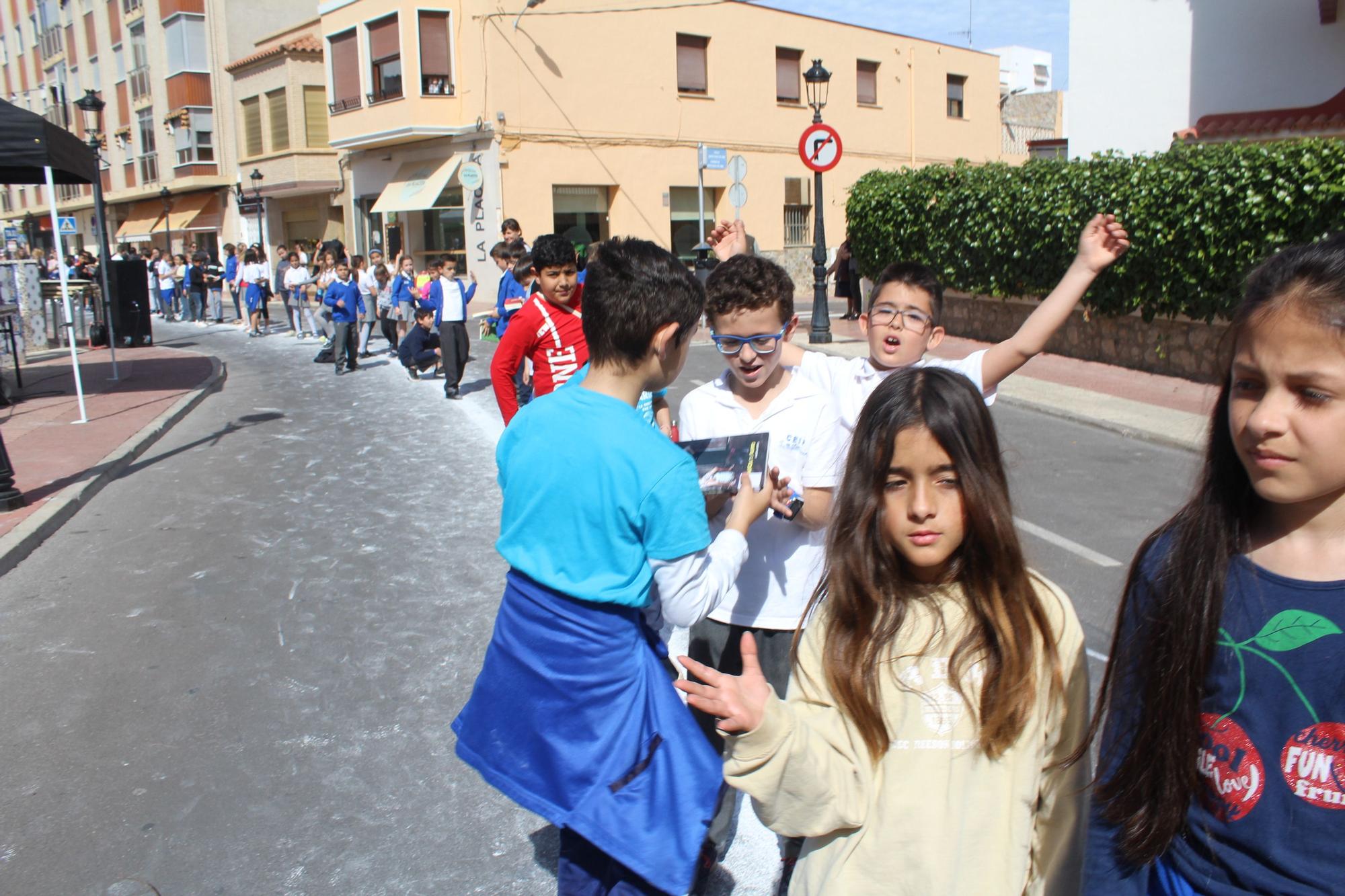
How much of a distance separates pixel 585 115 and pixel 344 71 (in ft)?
25.8

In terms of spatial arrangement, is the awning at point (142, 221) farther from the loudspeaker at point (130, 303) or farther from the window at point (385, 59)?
the loudspeaker at point (130, 303)

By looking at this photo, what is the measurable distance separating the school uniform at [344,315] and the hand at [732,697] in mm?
14338

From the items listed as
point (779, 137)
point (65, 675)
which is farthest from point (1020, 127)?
point (65, 675)

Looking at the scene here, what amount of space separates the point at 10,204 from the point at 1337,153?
2637 inches

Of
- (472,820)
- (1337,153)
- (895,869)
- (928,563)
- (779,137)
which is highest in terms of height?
(779,137)

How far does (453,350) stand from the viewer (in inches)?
495

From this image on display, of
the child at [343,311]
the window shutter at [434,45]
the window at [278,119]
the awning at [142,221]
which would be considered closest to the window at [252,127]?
the window at [278,119]

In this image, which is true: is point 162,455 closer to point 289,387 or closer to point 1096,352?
point 289,387

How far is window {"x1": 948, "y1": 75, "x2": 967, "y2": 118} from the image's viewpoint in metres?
36.2

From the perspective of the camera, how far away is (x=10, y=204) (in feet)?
192

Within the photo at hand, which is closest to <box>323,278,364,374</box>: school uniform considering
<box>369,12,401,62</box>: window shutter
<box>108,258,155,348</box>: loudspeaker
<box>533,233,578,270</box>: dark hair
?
<box>108,258,155,348</box>: loudspeaker

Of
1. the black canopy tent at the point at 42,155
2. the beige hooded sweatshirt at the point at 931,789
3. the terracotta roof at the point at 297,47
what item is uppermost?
the terracotta roof at the point at 297,47

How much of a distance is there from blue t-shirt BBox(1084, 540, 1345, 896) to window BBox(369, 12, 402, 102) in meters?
28.9

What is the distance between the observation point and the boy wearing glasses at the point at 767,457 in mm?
2791
